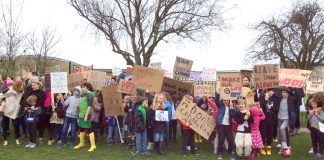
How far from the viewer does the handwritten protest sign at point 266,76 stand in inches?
482

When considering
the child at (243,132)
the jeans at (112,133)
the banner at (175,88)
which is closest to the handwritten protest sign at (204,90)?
the banner at (175,88)

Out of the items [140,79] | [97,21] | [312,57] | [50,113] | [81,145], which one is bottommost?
[81,145]

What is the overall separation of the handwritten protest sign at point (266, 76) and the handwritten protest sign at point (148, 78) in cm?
271

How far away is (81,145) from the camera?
1211 centimetres

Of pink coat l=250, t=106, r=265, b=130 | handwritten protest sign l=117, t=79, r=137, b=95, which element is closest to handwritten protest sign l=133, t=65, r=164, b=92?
handwritten protest sign l=117, t=79, r=137, b=95

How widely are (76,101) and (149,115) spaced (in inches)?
84.9

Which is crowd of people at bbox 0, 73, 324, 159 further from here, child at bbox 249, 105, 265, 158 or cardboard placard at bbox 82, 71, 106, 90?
cardboard placard at bbox 82, 71, 106, 90

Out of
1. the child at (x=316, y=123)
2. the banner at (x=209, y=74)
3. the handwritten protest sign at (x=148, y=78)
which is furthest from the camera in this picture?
the banner at (x=209, y=74)

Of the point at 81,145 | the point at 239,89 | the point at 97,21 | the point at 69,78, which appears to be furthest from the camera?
the point at 97,21

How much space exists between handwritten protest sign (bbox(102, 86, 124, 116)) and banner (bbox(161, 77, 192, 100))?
1322mm

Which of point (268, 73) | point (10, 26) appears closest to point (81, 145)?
point (268, 73)

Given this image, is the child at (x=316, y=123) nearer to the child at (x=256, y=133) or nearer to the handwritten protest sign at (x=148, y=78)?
the child at (x=256, y=133)

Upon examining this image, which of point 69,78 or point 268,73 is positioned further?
point 69,78

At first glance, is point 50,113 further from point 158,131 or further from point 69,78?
point 158,131
